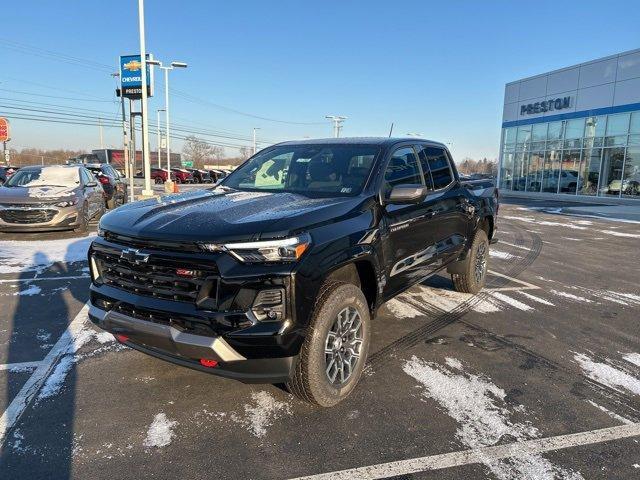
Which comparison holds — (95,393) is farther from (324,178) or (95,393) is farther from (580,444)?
(580,444)

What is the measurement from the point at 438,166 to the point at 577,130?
93.5 ft

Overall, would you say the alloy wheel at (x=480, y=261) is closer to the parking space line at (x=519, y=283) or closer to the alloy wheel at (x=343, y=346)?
the parking space line at (x=519, y=283)

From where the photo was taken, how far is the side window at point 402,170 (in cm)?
405

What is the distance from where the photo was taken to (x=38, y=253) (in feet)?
Answer: 27.5

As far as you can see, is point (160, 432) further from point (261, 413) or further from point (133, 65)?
point (133, 65)

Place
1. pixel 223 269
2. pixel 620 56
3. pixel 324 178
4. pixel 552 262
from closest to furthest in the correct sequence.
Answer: pixel 223 269 → pixel 324 178 → pixel 552 262 → pixel 620 56

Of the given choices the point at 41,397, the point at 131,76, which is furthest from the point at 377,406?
the point at 131,76

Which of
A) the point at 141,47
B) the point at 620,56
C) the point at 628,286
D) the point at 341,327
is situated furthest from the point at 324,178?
the point at 620,56

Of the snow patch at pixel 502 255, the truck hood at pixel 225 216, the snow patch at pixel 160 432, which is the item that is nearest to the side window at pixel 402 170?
the truck hood at pixel 225 216

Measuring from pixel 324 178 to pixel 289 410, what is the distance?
1952mm

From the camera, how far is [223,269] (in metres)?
2.77

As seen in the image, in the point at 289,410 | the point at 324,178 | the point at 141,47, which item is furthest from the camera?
the point at 141,47

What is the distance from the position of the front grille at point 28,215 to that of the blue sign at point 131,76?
14.4 meters

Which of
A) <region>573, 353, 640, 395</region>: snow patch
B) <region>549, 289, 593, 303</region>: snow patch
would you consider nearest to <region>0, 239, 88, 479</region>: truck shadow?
<region>573, 353, 640, 395</region>: snow patch
